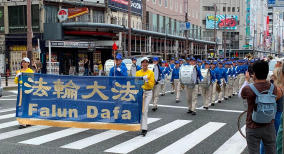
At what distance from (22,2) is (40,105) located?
30172 millimetres

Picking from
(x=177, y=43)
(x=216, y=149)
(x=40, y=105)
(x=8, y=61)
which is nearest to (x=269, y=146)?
(x=216, y=149)

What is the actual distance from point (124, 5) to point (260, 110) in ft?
135

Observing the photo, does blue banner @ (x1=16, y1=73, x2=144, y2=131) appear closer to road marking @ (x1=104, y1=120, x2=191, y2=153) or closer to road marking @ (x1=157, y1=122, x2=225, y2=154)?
road marking @ (x1=104, y1=120, x2=191, y2=153)

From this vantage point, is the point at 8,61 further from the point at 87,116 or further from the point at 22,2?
the point at 87,116

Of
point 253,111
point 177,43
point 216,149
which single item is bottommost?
point 216,149

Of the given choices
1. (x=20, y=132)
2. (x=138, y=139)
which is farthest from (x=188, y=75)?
(x=20, y=132)

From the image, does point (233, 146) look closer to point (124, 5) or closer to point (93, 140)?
point (93, 140)

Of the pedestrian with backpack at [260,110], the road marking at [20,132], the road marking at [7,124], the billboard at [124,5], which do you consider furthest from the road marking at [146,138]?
the billboard at [124,5]

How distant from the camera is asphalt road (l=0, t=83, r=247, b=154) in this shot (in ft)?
23.7

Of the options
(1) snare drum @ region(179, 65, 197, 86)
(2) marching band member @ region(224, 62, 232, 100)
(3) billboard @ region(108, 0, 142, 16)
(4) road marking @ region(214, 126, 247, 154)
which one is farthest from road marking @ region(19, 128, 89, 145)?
(3) billboard @ region(108, 0, 142, 16)

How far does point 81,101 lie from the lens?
9117 mm

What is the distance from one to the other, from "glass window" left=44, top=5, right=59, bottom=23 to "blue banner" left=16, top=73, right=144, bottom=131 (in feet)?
93.2

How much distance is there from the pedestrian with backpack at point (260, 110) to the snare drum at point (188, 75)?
24.2ft

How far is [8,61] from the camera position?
36656mm
